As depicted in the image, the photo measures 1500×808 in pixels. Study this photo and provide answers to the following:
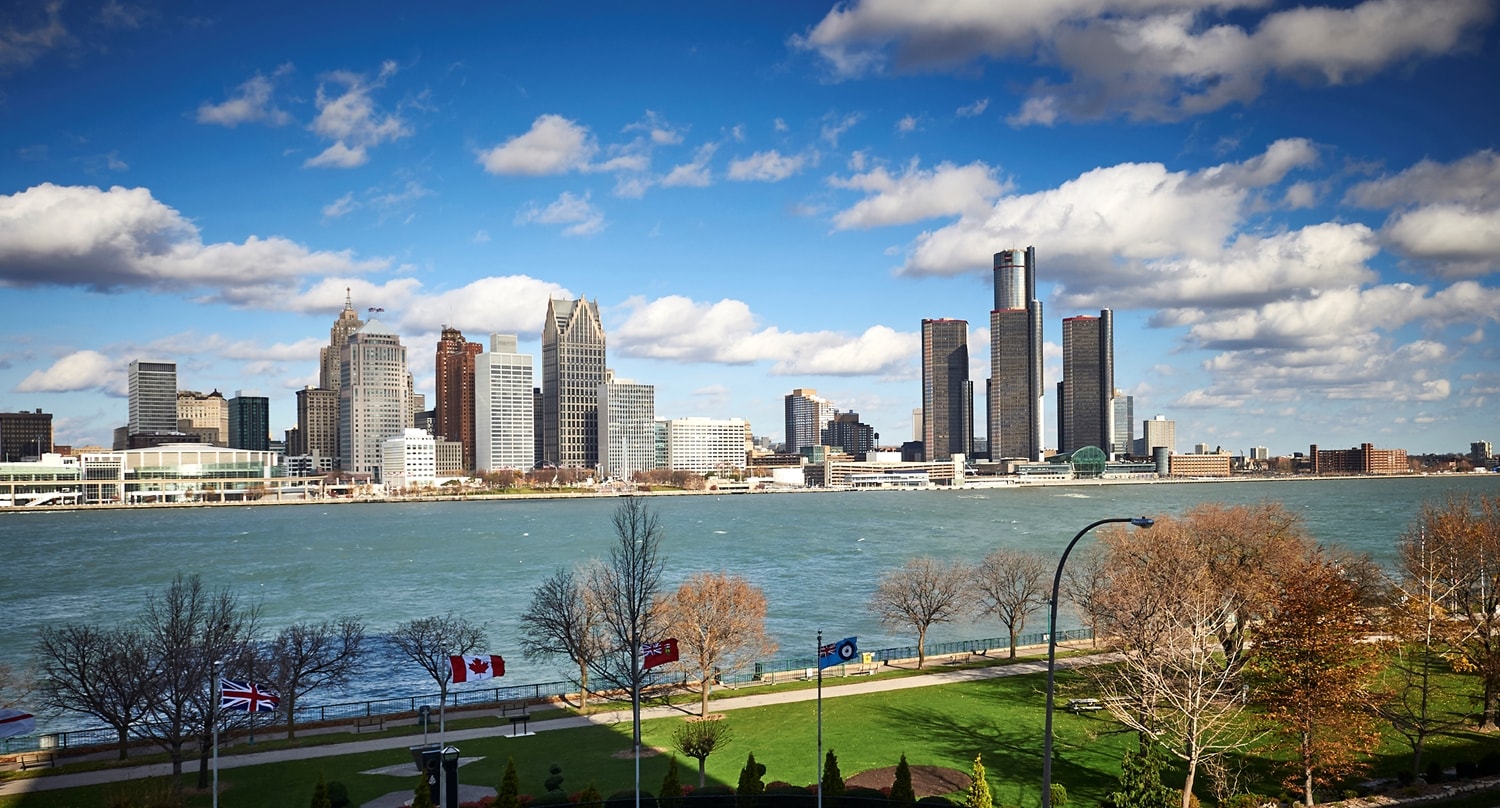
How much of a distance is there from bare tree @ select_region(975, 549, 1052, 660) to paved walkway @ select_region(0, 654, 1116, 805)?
472cm

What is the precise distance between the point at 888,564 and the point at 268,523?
138638 millimetres

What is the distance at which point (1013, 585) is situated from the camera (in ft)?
191

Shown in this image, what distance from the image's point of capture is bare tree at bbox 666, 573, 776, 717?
4544cm

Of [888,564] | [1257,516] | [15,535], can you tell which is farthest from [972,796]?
[15,535]

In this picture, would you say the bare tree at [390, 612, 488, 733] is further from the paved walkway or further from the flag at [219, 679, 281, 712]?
the flag at [219, 679, 281, 712]

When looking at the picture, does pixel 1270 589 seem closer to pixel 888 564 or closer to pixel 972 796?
pixel 972 796

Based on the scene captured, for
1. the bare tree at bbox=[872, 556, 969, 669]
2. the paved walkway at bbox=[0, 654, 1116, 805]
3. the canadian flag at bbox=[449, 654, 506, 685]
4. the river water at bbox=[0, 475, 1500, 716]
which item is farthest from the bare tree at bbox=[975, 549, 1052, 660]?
the canadian flag at bbox=[449, 654, 506, 685]

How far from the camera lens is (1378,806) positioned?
28.4m

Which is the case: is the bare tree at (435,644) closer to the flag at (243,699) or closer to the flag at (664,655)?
the flag at (243,699)

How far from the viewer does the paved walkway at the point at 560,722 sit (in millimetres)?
34656

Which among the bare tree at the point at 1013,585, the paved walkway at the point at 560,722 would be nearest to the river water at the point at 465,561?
the bare tree at the point at 1013,585

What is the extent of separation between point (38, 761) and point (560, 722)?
18497mm

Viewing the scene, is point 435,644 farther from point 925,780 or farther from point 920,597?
point 925,780

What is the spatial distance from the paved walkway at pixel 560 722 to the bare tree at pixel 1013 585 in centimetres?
472
